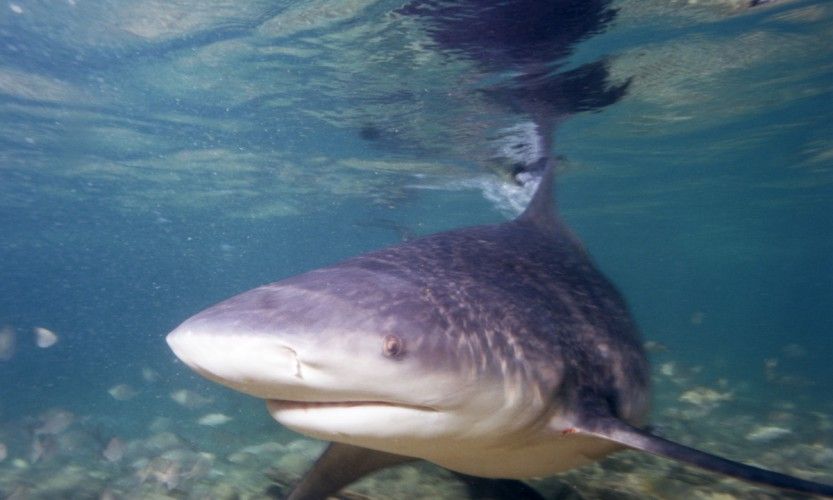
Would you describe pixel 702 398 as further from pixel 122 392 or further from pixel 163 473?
pixel 122 392

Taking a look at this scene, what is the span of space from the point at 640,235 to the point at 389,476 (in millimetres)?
46663

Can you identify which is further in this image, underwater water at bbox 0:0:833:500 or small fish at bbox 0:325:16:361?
small fish at bbox 0:325:16:361

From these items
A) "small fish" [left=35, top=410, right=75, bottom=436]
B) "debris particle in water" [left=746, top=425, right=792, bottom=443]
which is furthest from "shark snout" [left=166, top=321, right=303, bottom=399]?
"small fish" [left=35, top=410, right=75, bottom=436]

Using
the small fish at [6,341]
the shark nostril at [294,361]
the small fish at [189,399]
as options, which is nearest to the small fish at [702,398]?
the small fish at [189,399]

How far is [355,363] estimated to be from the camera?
2193mm

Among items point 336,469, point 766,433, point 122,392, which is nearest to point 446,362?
point 336,469

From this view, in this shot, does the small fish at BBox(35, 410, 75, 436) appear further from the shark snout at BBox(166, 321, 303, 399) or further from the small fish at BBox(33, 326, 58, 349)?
the shark snout at BBox(166, 321, 303, 399)

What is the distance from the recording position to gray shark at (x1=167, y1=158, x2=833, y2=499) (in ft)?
7.18

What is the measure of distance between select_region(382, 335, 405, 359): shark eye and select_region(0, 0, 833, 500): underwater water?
9.09 ft

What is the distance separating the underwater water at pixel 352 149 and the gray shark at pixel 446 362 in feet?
4.48

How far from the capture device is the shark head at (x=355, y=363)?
2.12 metres

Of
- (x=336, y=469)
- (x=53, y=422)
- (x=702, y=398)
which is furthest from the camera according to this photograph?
(x=702, y=398)

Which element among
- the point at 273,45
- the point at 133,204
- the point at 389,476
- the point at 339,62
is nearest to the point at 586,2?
the point at 339,62

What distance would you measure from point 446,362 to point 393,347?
13.4 inches
